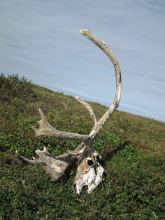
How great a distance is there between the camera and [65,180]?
19.5 ft

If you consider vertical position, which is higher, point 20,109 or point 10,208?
point 20,109

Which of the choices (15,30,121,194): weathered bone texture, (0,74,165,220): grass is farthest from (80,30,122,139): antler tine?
(15,30,121,194): weathered bone texture

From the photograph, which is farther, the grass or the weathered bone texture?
the weathered bone texture

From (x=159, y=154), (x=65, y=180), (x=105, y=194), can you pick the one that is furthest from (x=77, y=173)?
(x=159, y=154)

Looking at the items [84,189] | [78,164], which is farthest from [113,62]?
[84,189]

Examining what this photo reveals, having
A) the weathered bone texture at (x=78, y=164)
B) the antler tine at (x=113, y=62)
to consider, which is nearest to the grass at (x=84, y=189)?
the weathered bone texture at (x=78, y=164)

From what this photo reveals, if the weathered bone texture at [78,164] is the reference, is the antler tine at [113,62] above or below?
above

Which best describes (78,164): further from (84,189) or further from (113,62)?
(113,62)

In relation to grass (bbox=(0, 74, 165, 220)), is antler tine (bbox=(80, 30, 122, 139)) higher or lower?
higher

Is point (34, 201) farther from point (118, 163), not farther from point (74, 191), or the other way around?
point (118, 163)

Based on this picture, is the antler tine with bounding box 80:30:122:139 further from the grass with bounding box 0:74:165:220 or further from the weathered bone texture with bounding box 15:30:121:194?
the weathered bone texture with bounding box 15:30:121:194

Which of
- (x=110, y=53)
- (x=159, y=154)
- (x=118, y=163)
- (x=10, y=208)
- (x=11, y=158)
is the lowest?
(x=10, y=208)

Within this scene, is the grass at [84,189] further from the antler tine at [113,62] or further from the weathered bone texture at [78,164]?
the antler tine at [113,62]

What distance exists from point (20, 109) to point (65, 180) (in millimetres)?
7180
